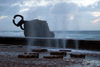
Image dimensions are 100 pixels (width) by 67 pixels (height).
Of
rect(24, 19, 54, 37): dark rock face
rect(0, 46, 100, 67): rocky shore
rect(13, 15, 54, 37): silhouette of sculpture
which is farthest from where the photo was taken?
rect(24, 19, 54, 37): dark rock face

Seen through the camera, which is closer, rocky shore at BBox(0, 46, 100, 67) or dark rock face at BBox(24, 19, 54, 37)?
rocky shore at BBox(0, 46, 100, 67)

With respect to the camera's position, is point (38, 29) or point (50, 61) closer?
point (50, 61)

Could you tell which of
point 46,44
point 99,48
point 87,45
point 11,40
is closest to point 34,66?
point 99,48

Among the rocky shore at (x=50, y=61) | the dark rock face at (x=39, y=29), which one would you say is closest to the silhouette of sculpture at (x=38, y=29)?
the dark rock face at (x=39, y=29)

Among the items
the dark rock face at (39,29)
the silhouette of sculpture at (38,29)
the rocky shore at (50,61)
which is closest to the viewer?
the rocky shore at (50,61)

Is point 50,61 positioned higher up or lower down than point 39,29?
higher up

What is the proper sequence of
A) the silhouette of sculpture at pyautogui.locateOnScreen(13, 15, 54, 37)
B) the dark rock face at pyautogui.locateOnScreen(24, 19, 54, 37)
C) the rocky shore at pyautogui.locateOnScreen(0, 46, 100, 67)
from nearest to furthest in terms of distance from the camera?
the rocky shore at pyautogui.locateOnScreen(0, 46, 100, 67) → the silhouette of sculpture at pyautogui.locateOnScreen(13, 15, 54, 37) → the dark rock face at pyautogui.locateOnScreen(24, 19, 54, 37)

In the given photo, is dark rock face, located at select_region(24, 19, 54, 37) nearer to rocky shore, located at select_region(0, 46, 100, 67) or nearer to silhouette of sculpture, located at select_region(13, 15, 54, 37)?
silhouette of sculpture, located at select_region(13, 15, 54, 37)

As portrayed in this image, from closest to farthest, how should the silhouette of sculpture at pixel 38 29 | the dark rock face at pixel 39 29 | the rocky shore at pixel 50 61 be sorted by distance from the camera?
the rocky shore at pixel 50 61, the silhouette of sculpture at pixel 38 29, the dark rock face at pixel 39 29

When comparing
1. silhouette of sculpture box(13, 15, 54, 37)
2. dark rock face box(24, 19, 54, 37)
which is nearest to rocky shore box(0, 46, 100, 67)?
silhouette of sculpture box(13, 15, 54, 37)

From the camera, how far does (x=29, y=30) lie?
79.0ft

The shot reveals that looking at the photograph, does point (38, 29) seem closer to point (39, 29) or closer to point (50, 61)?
point (39, 29)

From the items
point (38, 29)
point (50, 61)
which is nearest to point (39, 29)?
point (38, 29)

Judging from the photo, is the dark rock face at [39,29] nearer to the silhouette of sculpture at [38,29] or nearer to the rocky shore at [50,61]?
the silhouette of sculpture at [38,29]
